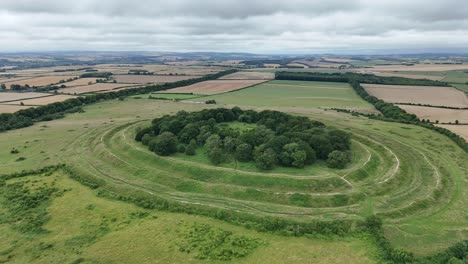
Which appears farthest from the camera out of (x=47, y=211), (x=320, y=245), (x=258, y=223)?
(x=47, y=211)

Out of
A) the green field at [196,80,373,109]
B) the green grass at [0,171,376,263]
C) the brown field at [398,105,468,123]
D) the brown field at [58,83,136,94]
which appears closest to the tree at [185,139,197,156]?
the green grass at [0,171,376,263]

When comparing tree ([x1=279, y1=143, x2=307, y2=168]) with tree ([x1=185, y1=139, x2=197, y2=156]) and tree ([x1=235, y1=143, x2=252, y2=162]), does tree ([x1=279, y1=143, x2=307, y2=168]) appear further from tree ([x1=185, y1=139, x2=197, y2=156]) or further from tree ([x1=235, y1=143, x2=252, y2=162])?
tree ([x1=185, y1=139, x2=197, y2=156])

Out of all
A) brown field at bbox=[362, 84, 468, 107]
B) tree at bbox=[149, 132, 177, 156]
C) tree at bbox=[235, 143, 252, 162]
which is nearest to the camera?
tree at bbox=[235, 143, 252, 162]

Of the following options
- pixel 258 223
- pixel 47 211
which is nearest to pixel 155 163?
pixel 47 211

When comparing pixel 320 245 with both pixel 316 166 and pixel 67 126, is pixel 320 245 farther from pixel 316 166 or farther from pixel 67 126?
pixel 67 126

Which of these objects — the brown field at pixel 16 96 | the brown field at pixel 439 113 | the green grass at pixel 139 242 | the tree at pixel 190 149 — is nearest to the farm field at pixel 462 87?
the brown field at pixel 439 113

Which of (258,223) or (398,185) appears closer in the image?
(258,223)

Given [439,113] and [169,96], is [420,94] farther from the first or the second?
[169,96]
